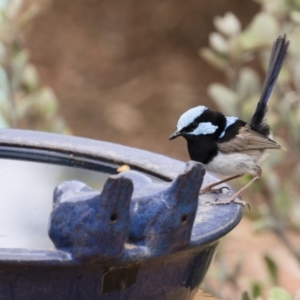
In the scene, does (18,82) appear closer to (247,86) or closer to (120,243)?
(247,86)

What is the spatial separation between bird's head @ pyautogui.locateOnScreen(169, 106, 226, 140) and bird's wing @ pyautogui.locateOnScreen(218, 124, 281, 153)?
4.2 inches

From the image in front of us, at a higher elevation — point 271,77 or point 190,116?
point 271,77

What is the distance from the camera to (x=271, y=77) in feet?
9.94

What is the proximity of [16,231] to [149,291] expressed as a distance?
47 centimetres

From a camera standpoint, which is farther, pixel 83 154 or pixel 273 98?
pixel 273 98

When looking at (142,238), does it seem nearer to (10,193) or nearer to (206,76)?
(10,193)

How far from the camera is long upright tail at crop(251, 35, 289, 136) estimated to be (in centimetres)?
301

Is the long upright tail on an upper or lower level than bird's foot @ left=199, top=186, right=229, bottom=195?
upper

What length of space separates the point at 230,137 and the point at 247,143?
0.08 m

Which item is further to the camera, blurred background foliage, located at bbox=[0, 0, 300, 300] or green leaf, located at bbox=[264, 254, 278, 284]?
blurred background foliage, located at bbox=[0, 0, 300, 300]

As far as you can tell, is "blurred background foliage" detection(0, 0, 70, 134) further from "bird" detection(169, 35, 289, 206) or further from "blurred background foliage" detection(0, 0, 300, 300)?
"blurred background foliage" detection(0, 0, 300, 300)

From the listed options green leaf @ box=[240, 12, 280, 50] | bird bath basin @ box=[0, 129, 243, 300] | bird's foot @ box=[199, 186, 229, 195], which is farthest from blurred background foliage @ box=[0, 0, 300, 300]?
bird bath basin @ box=[0, 129, 243, 300]

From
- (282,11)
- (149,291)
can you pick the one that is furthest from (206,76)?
(149,291)

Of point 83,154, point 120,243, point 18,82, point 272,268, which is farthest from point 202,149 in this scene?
point 120,243
